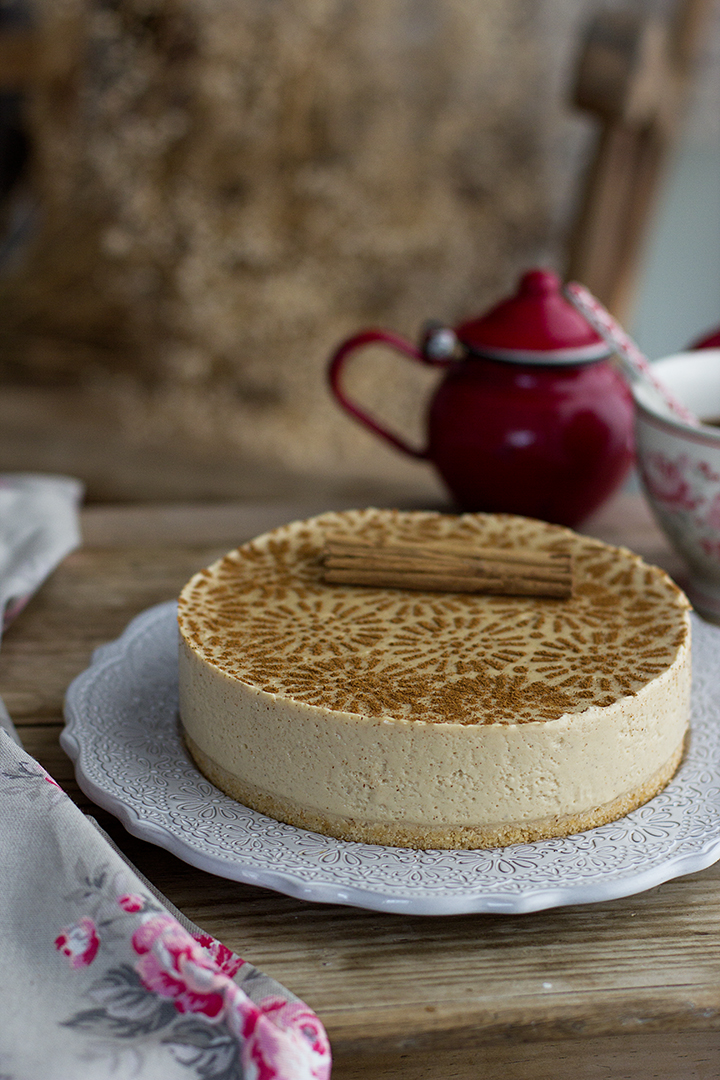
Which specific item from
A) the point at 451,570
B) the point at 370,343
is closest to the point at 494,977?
the point at 451,570

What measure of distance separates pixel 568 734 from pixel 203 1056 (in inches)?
13.0

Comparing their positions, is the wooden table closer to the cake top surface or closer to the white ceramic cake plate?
the white ceramic cake plate

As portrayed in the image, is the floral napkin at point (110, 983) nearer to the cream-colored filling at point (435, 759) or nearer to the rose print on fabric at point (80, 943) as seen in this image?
the rose print on fabric at point (80, 943)

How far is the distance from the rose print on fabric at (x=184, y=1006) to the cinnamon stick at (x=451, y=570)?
38 centimetres

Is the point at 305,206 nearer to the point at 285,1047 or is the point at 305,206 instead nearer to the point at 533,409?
the point at 533,409

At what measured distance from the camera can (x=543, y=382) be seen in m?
1.36

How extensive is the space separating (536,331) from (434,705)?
0.71 m

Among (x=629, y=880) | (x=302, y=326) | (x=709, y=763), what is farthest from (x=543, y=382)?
(x=302, y=326)

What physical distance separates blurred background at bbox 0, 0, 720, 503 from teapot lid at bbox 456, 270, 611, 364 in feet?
2.28

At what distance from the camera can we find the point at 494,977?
71 centimetres

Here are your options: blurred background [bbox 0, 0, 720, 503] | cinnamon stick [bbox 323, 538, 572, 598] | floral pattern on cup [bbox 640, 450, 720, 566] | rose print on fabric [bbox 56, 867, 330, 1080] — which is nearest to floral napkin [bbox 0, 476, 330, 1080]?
rose print on fabric [bbox 56, 867, 330, 1080]

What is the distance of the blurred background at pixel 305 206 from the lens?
2.32 m

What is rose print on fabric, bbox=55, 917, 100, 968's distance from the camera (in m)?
0.67

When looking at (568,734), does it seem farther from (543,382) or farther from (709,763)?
(543,382)
